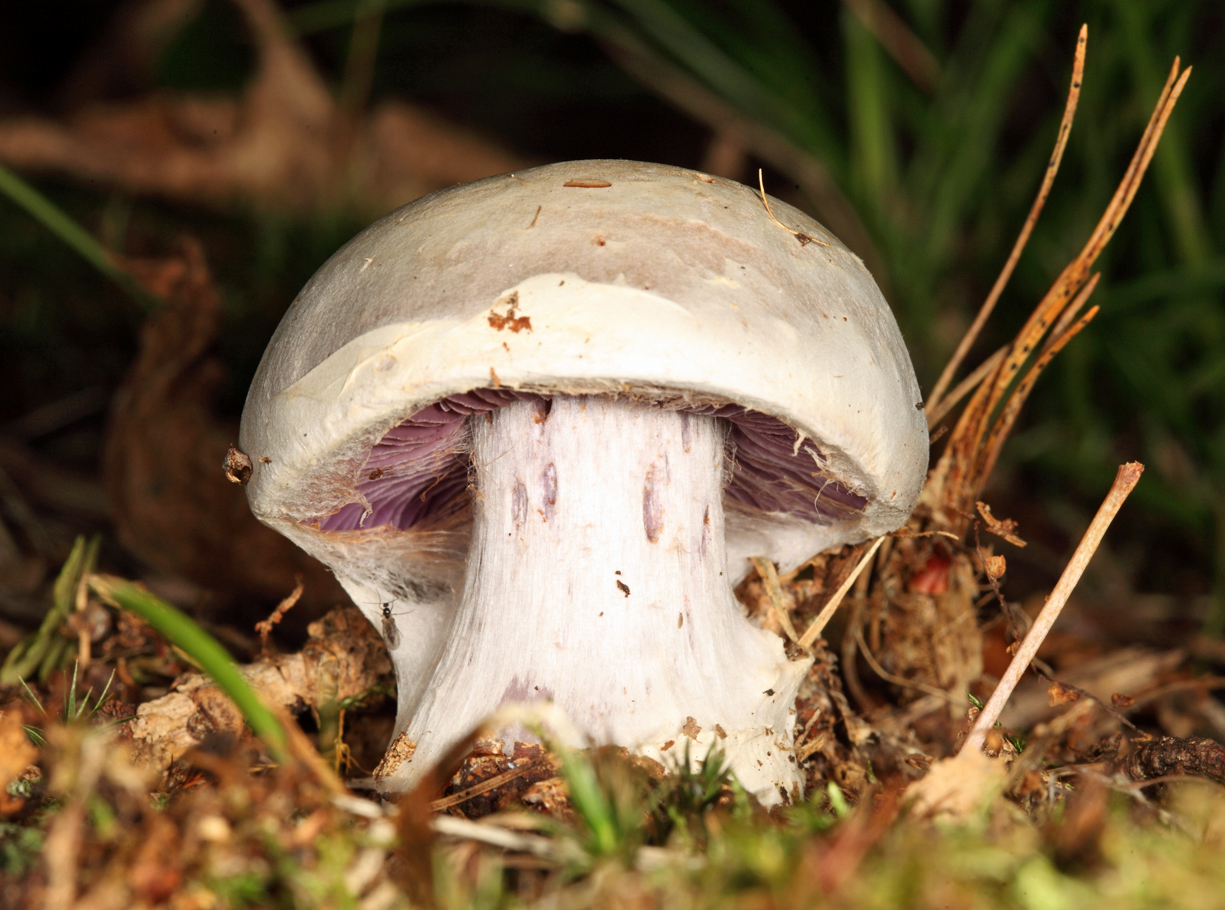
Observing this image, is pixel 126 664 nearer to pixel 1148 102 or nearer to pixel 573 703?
pixel 573 703

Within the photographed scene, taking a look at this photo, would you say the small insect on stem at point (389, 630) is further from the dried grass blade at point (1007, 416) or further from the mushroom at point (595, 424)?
the dried grass blade at point (1007, 416)

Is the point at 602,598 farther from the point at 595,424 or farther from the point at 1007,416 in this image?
the point at 1007,416

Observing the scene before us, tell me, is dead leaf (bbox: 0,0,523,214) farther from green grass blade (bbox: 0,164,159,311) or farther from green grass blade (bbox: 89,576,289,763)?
green grass blade (bbox: 89,576,289,763)

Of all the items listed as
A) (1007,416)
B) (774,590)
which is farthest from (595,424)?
(1007,416)

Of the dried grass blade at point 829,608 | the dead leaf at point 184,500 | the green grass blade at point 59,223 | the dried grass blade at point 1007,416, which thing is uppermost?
the green grass blade at point 59,223

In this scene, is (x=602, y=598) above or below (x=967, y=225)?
below

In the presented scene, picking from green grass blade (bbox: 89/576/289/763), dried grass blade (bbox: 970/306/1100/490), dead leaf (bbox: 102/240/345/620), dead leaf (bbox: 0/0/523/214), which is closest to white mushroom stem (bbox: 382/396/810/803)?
green grass blade (bbox: 89/576/289/763)

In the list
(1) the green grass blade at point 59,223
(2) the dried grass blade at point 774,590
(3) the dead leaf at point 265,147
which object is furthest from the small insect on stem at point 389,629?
(3) the dead leaf at point 265,147
